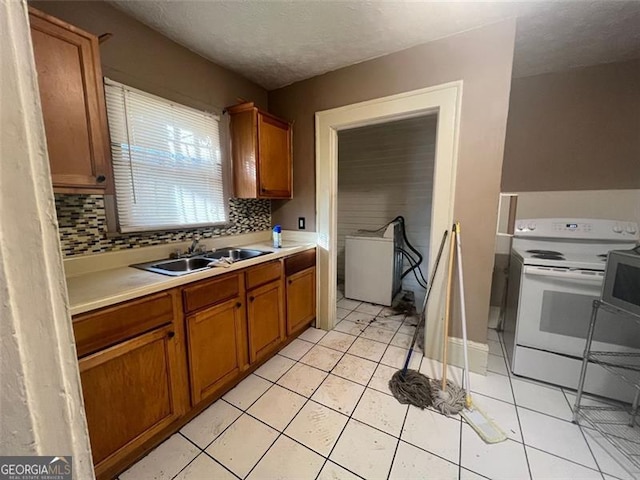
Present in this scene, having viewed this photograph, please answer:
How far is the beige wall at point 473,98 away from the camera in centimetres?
172

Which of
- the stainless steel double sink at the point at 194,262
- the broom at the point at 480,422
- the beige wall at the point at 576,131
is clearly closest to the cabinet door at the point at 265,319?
the stainless steel double sink at the point at 194,262

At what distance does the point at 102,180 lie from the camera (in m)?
1.28

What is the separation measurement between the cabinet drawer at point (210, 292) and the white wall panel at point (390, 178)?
2.60 metres

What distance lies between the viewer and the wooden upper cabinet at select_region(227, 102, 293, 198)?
7.23ft

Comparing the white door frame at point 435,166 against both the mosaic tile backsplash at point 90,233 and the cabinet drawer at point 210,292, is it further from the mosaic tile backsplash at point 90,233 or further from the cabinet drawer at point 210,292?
the mosaic tile backsplash at point 90,233

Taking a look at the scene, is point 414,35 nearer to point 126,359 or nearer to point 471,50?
point 471,50

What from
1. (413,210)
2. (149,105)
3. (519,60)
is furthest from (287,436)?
(519,60)

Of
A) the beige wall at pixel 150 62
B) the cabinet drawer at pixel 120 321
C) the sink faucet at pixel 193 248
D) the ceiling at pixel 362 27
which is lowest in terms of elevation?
the cabinet drawer at pixel 120 321

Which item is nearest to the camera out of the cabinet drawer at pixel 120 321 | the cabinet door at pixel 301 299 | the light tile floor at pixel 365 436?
the cabinet drawer at pixel 120 321

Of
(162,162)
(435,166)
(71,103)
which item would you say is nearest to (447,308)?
(435,166)

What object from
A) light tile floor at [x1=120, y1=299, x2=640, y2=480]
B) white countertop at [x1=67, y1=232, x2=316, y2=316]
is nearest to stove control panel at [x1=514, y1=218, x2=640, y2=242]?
light tile floor at [x1=120, y1=299, x2=640, y2=480]

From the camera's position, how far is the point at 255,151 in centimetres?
221

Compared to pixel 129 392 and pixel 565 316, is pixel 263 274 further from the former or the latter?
pixel 565 316

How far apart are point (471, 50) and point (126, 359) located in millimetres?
2757
